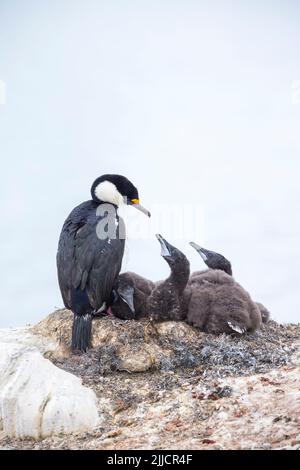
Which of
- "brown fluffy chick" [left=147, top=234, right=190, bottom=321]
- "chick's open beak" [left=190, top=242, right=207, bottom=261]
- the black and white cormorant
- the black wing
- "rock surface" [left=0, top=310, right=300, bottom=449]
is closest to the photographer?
"rock surface" [left=0, top=310, right=300, bottom=449]

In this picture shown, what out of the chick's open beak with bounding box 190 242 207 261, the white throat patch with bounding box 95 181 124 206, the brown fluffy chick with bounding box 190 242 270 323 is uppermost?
the white throat patch with bounding box 95 181 124 206

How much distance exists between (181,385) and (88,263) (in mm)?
2319

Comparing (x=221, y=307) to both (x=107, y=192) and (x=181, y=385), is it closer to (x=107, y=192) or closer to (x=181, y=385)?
(x=181, y=385)

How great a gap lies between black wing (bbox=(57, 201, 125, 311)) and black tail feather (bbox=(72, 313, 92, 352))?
247 mm

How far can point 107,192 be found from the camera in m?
8.48

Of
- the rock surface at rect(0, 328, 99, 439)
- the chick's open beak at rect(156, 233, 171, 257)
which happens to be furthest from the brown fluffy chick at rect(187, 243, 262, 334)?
the rock surface at rect(0, 328, 99, 439)

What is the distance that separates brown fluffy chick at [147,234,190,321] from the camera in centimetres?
707

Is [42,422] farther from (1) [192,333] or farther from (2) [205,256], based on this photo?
(2) [205,256]

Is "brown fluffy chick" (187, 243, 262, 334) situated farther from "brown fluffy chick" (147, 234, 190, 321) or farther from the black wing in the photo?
the black wing

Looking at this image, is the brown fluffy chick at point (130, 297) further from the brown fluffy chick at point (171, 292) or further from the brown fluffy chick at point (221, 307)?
the brown fluffy chick at point (221, 307)

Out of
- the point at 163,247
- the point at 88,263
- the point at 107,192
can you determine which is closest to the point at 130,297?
the point at 88,263

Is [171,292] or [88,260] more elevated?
[88,260]

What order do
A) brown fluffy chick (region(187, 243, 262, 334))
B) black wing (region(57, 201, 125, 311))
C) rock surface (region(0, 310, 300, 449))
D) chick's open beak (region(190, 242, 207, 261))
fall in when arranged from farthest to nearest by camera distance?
chick's open beak (region(190, 242, 207, 261)), black wing (region(57, 201, 125, 311)), brown fluffy chick (region(187, 243, 262, 334)), rock surface (region(0, 310, 300, 449))

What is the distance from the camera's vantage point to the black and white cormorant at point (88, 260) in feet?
24.6
